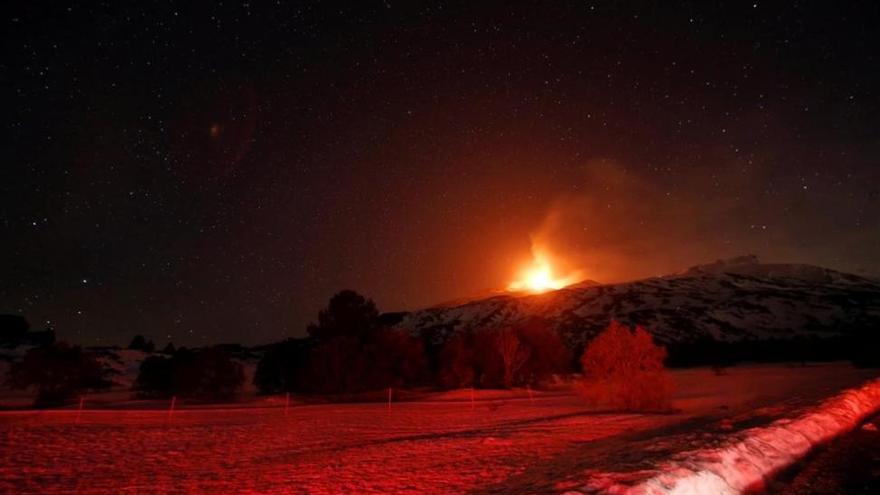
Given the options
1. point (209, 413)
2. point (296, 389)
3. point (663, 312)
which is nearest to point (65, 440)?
point (209, 413)

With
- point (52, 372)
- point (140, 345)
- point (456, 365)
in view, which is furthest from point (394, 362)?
point (140, 345)

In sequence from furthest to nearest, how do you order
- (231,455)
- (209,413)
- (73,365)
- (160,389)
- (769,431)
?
(160,389) < (73,365) < (209,413) < (231,455) < (769,431)

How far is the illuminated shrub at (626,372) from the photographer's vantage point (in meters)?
29.4

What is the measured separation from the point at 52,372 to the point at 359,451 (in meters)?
48.7

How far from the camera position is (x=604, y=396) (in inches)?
1229

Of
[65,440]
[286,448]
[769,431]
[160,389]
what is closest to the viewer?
[769,431]

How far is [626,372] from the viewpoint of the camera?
30062 mm

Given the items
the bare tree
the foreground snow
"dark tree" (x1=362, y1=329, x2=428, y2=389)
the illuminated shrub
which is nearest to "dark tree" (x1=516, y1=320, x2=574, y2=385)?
the bare tree

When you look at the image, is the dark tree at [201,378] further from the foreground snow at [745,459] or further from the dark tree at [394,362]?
the foreground snow at [745,459]

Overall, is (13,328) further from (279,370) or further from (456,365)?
(456,365)

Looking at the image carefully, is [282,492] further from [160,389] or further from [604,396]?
[160,389]

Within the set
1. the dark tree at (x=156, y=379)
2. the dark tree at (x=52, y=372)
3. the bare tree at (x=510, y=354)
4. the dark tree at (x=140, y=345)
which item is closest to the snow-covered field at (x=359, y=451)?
the bare tree at (x=510, y=354)

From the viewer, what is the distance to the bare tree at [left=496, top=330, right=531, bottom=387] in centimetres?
5541

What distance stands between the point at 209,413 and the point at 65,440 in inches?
544
